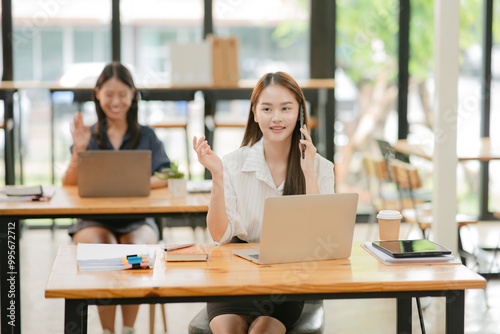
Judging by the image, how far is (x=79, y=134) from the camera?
11.9 feet

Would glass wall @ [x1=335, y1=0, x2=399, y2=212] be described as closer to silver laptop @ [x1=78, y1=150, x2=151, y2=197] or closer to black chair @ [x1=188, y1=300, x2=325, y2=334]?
silver laptop @ [x1=78, y1=150, x2=151, y2=197]

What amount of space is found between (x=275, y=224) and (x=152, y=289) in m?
0.42

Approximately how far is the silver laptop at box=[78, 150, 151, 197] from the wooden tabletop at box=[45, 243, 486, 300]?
1.02m

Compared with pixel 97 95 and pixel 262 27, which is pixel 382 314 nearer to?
pixel 97 95

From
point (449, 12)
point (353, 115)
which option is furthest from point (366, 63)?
point (449, 12)

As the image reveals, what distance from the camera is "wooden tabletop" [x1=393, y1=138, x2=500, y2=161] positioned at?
437 cm

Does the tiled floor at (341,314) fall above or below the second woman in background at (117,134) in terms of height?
below

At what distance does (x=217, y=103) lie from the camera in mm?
6195

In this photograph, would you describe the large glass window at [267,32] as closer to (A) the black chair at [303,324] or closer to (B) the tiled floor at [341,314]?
(B) the tiled floor at [341,314]

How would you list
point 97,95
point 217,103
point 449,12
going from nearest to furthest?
point 449,12 → point 97,95 → point 217,103

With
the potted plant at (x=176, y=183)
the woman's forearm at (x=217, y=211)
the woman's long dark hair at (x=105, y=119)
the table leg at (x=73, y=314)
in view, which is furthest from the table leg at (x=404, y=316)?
the woman's long dark hair at (x=105, y=119)

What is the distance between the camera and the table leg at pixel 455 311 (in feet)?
6.50

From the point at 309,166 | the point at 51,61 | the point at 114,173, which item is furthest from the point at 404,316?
the point at 51,61

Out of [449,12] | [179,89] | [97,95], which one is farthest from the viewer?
[179,89]
